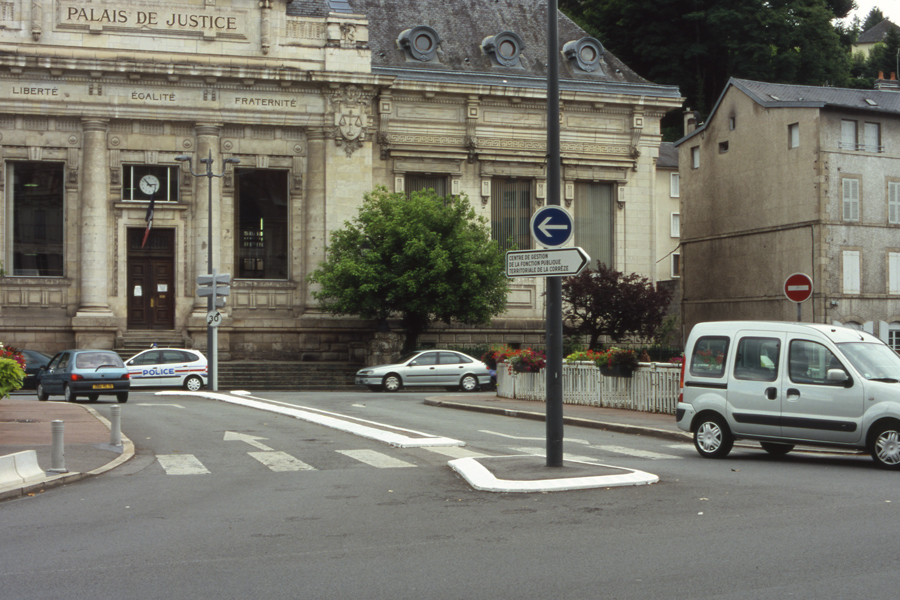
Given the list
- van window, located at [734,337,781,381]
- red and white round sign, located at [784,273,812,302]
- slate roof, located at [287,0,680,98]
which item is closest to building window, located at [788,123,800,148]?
slate roof, located at [287,0,680,98]

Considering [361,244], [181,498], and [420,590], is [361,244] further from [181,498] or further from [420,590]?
[420,590]

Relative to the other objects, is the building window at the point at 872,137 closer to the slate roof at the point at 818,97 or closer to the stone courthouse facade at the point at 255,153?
the slate roof at the point at 818,97

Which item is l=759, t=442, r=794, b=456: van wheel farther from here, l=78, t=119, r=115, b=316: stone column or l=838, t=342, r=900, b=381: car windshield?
l=78, t=119, r=115, b=316: stone column

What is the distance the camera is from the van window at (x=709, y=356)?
14734mm

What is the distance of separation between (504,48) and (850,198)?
16.0 meters

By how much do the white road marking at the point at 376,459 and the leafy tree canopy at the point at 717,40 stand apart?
50.1 metres

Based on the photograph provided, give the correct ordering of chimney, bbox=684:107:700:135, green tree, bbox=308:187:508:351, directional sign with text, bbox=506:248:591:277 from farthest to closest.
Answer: chimney, bbox=684:107:700:135, green tree, bbox=308:187:508:351, directional sign with text, bbox=506:248:591:277

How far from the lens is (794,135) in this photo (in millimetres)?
44125

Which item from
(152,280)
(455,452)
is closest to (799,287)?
(455,452)

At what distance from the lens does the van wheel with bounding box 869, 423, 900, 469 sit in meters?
12.9

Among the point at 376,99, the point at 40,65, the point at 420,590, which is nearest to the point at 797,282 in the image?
the point at 420,590

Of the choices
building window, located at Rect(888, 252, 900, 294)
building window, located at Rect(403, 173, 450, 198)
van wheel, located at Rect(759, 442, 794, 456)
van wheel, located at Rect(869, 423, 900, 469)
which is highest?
building window, located at Rect(403, 173, 450, 198)

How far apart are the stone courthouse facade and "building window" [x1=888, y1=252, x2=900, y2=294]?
10.1 metres

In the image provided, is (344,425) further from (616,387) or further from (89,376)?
(89,376)
